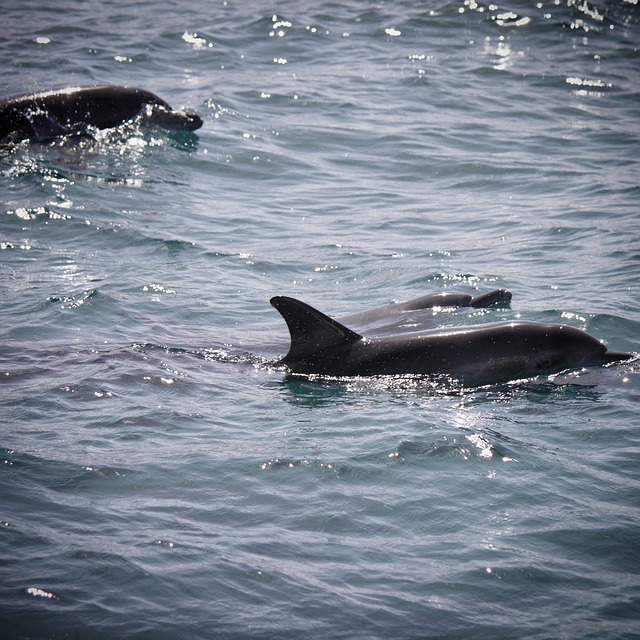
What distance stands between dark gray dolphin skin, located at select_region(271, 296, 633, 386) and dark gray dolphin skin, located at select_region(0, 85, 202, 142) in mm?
10068

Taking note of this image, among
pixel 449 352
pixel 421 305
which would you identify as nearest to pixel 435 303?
pixel 421 305

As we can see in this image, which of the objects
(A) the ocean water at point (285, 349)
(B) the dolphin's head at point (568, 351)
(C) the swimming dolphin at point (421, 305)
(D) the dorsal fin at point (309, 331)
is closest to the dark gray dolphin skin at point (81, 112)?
(A) the ocean water at point (285, 349)

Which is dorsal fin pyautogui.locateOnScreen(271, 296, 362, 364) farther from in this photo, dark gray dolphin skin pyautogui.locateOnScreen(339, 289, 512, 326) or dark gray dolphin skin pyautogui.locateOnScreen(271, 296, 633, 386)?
dark gray dolphin skin pyautogui.locateOnScreen(339, 289, 512, 326)

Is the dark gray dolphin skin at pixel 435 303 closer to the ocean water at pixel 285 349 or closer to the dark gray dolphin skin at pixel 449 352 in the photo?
the ocean water at pixel 285 349

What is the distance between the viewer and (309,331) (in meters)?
9.66

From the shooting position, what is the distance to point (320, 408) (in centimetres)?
909

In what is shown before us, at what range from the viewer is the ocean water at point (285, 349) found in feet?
20.7

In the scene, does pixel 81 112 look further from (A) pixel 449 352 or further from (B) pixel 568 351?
(B) pixel 568 351

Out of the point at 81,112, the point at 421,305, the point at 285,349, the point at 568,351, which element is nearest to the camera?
the point at 568,351

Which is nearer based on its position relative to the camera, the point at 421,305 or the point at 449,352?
the point at 449,352

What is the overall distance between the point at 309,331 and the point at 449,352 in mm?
1370

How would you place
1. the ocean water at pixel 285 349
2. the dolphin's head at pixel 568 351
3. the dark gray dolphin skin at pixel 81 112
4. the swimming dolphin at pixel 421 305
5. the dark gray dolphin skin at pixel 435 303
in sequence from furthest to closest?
the dark gray dolphin skin at pixel 81 112 < the dark gray dolphin skin at pixel 435 303 < the swimming dolphin at pixel 421 305 < the dolphin's head at pixel 568 351 < the ocean water at pixel 285 349

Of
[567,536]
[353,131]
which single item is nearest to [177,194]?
[353,131]

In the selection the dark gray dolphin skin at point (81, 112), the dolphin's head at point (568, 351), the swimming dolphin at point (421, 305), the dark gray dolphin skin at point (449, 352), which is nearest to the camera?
the dark gray dolphin skin at point (449, 352)
